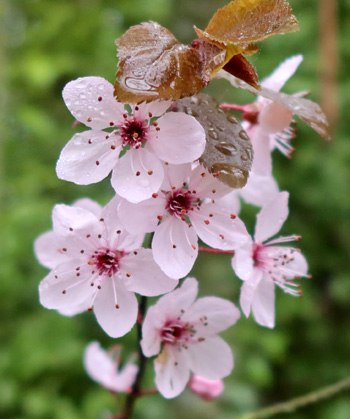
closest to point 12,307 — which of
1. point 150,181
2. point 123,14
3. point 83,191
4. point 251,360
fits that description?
point 83,191

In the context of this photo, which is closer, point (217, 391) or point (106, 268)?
point (106, 268)

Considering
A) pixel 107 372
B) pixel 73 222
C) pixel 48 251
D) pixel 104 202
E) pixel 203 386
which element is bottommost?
pixel 104 202

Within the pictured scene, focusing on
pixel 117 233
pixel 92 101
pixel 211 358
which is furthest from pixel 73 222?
pixel 211 358

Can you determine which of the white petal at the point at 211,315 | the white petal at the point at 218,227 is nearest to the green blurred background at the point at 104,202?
the white petal at the point at 211,315

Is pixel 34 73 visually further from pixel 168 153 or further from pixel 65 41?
pixel 168 153

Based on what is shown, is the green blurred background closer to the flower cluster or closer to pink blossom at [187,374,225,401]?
pink blossom at [187,374,225,401]

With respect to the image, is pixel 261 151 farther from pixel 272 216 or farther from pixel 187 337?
pixel 187 337

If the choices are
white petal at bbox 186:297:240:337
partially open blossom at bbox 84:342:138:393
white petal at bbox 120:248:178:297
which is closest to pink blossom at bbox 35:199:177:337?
white petal at bbox 120:248:178:297

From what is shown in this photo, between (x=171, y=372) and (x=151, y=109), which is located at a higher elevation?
(x=151, y=109)
